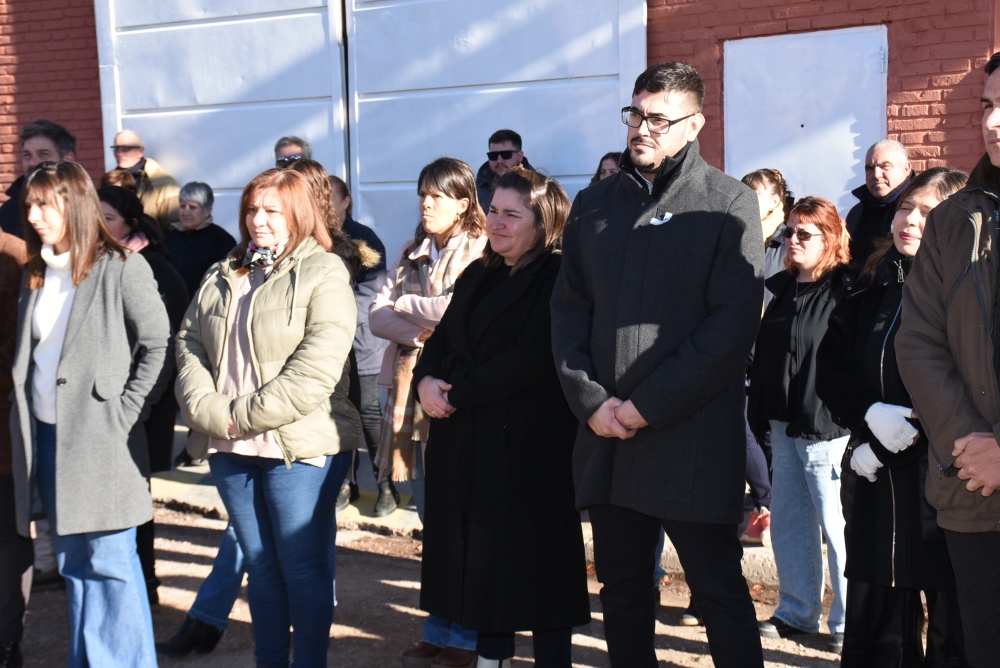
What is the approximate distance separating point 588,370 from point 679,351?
1.05 feet

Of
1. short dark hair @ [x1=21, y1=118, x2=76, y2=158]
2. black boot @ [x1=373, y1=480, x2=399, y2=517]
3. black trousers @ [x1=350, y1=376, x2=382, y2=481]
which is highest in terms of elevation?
short dark hair @ [x1=21, y1=118, x2=76, y2=158]

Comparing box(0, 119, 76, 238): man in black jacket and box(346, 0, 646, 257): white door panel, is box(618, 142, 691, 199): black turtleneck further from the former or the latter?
box(0, 119, 76, 238): man in black jacket

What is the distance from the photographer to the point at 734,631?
321 centimetres

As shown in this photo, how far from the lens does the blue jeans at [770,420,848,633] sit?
420 centimetres

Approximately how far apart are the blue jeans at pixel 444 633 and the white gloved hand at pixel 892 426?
1733mm

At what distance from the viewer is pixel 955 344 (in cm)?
263

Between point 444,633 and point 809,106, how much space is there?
415cm

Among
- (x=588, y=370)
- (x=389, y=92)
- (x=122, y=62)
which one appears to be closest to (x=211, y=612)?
(x=588, y=370)

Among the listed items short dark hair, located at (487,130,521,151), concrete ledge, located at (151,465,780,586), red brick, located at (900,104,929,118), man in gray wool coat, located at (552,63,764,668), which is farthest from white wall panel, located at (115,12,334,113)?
man in gray wool coat, located at (552,63,764,668)

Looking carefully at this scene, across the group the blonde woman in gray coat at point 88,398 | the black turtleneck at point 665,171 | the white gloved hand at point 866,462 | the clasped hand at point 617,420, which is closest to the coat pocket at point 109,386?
the blonde woman in gray coat at point 88,398

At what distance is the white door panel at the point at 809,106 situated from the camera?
21.4 ft

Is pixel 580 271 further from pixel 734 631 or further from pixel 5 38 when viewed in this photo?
pixel 5 38

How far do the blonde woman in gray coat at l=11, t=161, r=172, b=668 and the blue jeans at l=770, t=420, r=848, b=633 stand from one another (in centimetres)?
242

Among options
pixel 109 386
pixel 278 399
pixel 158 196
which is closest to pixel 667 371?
pixel 278 399
